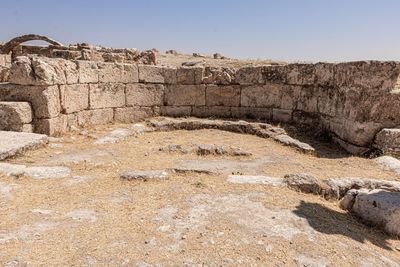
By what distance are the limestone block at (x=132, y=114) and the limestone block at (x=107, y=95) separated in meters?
0.20

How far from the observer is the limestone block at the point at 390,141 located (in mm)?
7008

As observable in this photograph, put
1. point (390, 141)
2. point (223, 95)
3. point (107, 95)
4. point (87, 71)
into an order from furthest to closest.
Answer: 1. point (223, 95)
2. point (107, 95)
3. point (87, 71)
4. point (390, 141)

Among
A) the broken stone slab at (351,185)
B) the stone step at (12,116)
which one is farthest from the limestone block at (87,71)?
the broken stone slab at (351,185)

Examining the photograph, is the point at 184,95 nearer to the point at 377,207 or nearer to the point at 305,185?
the point at 305,185

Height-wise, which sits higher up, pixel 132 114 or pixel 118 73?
pixel 118 73

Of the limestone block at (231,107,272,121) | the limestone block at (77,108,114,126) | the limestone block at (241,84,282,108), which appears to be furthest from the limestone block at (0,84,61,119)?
the limestone block at (241,84,282,108)

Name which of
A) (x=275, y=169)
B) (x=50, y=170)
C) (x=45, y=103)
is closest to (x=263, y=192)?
(x=275, y=169)

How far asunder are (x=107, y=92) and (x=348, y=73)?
616 cm

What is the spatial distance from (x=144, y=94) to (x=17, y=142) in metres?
4.46

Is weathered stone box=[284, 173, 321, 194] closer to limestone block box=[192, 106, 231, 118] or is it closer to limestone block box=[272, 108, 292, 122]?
limestone block box=[272, 108, 292, 122]

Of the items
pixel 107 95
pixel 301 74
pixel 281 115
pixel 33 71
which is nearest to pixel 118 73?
pixel 107 95

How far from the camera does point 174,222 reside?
3.90 meters

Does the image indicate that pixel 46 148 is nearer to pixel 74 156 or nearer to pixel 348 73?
pixel 74 156

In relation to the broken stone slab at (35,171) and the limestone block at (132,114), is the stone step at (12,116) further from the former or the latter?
the limestone block at (132,114)
